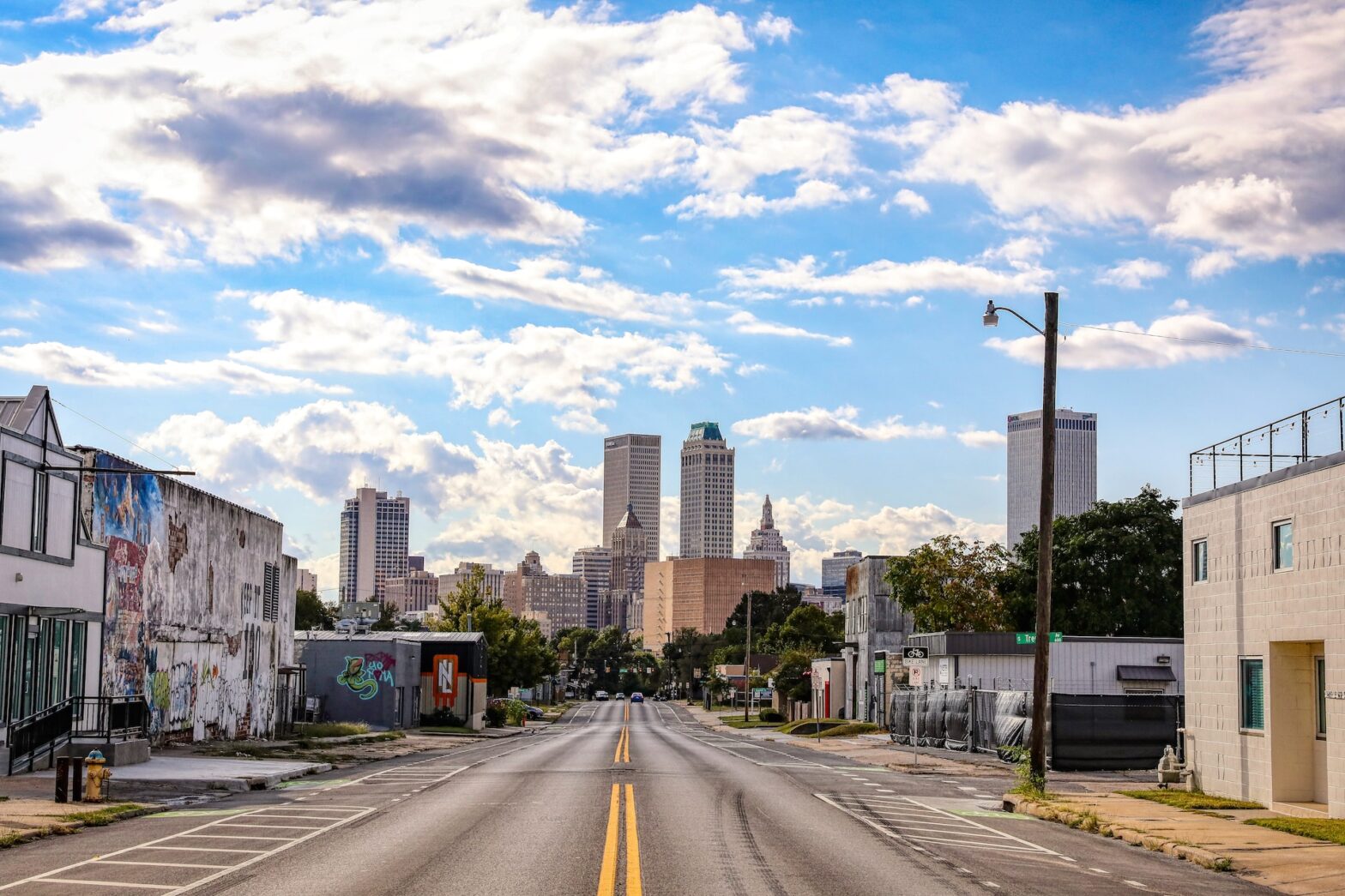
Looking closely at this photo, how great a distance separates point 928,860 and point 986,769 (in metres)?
21.5

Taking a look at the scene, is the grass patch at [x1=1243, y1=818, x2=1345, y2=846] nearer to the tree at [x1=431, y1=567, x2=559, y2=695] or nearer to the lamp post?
the lamp post

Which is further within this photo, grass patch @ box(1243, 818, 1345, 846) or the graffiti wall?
the graffiti wall

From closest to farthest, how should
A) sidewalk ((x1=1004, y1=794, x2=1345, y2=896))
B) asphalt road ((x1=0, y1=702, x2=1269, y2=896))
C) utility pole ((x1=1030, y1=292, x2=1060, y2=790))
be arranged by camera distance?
asphalt road ((x1=0, y1=702, x2=1269, y2=896))
sidewalk ((x1=1004, y1=794, x2=1345, y2=896))
utility pole ((x1=1030, y1=292, x2=1060, y2=790))

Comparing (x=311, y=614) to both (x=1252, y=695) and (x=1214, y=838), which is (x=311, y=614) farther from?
(x=1214, y=838)

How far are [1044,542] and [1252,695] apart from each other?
491 cm

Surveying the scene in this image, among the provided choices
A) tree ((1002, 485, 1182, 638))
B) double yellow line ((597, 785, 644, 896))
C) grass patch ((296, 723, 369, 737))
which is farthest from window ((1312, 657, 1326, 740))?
tree ((1002, 485, 1182, 638))

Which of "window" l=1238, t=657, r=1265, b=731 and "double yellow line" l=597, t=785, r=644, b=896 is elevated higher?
"window" l=1238, t=657, r=1265, b=731

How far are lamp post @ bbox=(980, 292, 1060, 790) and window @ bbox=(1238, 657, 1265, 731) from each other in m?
3.70

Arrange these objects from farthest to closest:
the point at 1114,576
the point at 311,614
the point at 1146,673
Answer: the point at 311,614 → the point at 1114,576 → the point at 1146,673

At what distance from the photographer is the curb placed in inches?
706

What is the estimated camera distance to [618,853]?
16375 mm

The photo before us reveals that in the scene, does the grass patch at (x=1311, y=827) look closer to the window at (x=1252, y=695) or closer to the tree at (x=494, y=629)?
the window at (x=1252, y=695)

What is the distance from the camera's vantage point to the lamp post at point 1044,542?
27.8 metres

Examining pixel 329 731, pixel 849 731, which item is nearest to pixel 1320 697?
pixel 329 731
